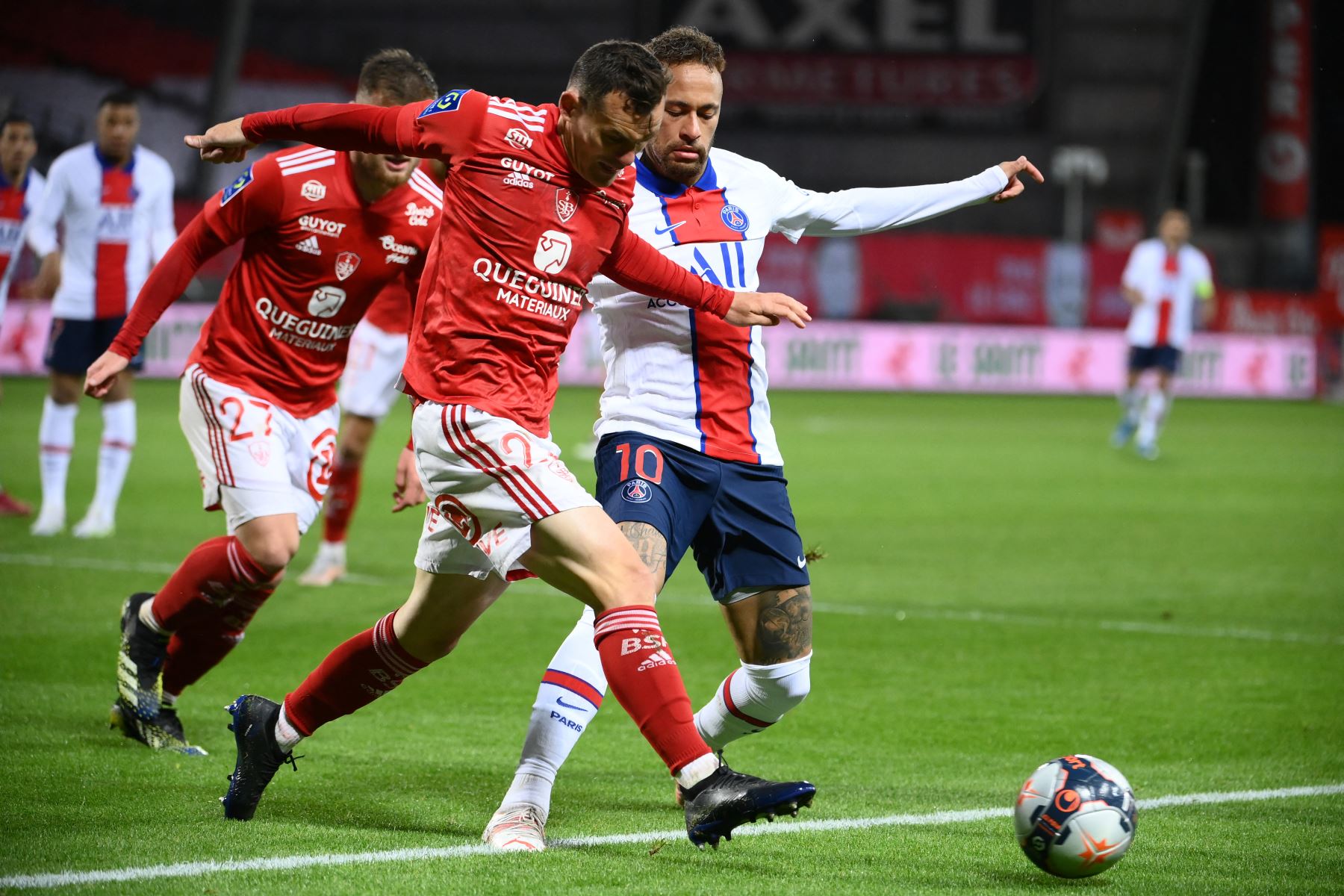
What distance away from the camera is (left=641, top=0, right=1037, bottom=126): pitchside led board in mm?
34344

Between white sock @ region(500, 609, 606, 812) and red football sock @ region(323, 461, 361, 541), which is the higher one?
white sock @ region(500, 609, 606, 812)

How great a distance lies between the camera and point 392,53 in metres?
5.91

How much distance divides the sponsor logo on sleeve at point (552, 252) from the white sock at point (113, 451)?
705 cm

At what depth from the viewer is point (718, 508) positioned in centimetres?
489

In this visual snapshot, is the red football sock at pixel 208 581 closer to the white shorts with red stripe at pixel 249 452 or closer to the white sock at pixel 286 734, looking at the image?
the white shorts with red stripe at pixel 249 452

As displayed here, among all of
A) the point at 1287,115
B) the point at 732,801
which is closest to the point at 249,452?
the point at 732,801

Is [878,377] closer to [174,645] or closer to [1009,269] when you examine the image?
[1009,269]

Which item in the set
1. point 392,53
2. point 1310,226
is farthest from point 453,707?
point 1310,226

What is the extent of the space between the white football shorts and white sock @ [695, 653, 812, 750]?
4.57 m

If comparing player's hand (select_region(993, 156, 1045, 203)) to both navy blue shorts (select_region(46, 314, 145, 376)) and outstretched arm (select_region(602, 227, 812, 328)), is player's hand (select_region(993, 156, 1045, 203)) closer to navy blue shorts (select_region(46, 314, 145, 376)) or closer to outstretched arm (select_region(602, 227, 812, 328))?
outstretched arm (select_region(602, 227, 812, 328))

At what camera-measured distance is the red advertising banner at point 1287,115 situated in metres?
35.5

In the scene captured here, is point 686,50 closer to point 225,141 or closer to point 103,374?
point 225,141

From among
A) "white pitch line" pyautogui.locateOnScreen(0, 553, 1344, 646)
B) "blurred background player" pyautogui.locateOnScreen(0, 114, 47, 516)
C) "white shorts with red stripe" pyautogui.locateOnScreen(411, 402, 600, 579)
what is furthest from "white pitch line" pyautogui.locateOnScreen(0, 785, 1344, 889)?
"blurred background player" pyautogui.locateOnScreen(0, 114, 47, 516)

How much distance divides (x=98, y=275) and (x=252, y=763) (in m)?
6.95
